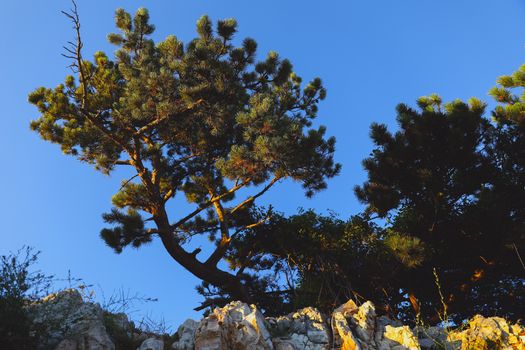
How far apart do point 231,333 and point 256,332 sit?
1.09 ft

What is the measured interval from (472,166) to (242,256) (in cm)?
555

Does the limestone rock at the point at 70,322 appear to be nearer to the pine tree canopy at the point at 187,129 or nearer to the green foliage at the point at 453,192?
the pine tree canopy at the point at 187,129

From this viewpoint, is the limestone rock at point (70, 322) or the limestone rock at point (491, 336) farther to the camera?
the limestone rock at point (70, 322)

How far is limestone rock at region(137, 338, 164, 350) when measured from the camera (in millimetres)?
7265

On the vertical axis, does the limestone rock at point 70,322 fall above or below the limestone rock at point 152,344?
above

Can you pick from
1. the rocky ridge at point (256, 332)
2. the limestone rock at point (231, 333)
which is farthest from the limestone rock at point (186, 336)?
the limestone rock at point (231, 333)

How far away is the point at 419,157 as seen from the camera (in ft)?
36.8

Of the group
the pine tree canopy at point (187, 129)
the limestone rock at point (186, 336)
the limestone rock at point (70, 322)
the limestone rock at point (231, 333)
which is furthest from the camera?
the pine tree canopy at point (187, 129)

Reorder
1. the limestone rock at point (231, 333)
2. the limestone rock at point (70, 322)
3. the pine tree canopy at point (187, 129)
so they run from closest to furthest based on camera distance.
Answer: the limestone rock at point (231, 333)
the limestone rock at point (70, 322)
the pine tree canopy at point (187, 129)

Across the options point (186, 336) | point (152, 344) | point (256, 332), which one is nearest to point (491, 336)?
point (256, 332)

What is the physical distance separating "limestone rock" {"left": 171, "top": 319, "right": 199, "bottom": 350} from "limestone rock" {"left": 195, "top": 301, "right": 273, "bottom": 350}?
1.14 ft

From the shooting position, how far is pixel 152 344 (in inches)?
288

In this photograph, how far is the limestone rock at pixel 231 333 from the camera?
7.05 meters

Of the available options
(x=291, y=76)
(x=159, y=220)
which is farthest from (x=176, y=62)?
(x=291, y=76)
